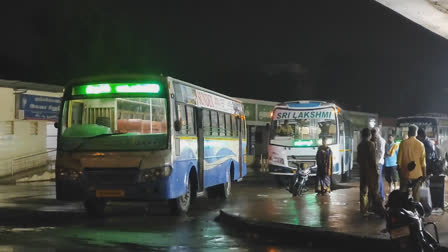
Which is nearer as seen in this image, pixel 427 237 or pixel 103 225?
pixel 427 237

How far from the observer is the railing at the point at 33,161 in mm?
27703

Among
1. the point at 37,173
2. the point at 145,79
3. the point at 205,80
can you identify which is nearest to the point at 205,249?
the point at 145,79

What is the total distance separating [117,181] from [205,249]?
4.07m

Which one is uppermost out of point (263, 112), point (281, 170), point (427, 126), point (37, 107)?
point (263, 112)

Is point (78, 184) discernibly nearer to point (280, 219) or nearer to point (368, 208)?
point (280, 219)

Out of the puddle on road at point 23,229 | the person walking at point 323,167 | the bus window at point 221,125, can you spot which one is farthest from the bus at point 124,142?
the person walking at point 323,167

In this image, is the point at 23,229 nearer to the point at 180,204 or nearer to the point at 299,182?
the point at 180,204

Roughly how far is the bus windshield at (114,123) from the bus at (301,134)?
10.8 meters

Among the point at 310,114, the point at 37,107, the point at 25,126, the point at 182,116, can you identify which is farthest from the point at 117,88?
the point at 25,126

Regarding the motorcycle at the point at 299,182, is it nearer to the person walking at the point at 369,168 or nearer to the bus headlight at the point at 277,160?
the bus headlight at the point at 277,160

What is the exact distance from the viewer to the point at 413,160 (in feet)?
40.7

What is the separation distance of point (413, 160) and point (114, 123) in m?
6.49

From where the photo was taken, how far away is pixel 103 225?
13.3 m

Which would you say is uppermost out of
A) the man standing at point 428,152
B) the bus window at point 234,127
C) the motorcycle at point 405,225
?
the bus window at point 234,127
